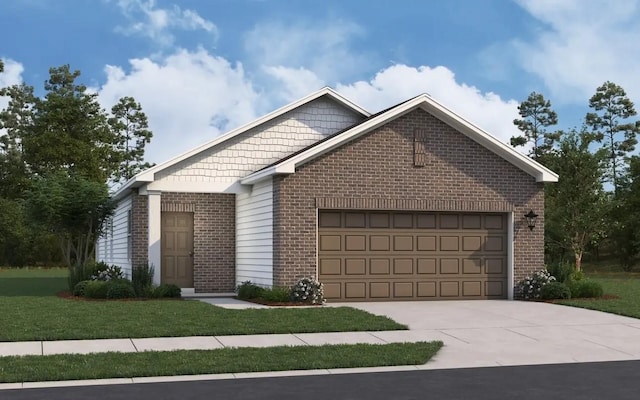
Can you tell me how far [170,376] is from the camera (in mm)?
9781

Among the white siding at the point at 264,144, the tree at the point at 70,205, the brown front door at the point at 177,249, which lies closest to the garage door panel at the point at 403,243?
the white siding at the point at 264,144

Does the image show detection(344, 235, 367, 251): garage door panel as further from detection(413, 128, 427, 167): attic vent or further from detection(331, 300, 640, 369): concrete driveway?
Result: detection(413, 128, 427, 167): attic vent

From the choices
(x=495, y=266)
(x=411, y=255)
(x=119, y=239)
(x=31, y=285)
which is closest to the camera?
(x=411, y=255)

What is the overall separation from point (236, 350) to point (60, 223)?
16.1 meters

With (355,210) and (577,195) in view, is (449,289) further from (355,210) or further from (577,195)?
(577,195)

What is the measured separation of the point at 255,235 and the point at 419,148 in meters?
5.18

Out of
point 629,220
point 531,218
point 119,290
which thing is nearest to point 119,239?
point 119,290

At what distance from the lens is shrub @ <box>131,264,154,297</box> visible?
70.4 feet

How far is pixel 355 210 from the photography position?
20641 mm

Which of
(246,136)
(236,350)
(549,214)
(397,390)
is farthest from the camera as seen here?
(549,214)

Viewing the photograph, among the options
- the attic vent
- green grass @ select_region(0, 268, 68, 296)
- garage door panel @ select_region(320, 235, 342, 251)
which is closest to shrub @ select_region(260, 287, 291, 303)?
garage door panel @ select_region(320, 235, 342, 251)

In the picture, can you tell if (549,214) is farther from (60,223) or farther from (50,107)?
(50,107)

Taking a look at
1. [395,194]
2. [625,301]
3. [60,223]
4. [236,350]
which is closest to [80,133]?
[60,223]

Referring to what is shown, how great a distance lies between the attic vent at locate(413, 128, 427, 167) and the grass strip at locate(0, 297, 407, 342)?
5.16 metres
